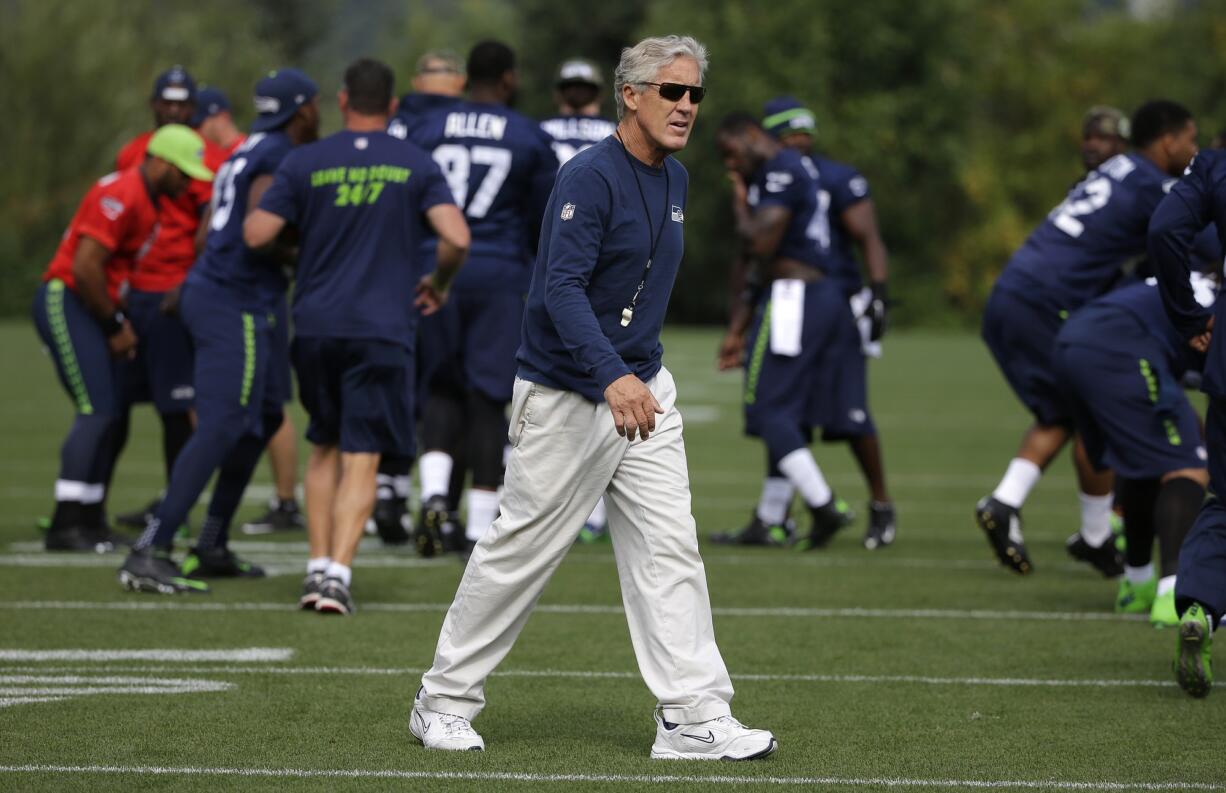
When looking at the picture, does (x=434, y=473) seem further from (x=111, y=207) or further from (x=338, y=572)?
(x=111, y=207)

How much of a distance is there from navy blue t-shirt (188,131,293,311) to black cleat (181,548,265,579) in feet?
4.13

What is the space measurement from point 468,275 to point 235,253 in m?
1.52

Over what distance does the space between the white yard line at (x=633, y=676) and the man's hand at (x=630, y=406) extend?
1.87 m

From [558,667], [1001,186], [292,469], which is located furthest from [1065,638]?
[1001,186]

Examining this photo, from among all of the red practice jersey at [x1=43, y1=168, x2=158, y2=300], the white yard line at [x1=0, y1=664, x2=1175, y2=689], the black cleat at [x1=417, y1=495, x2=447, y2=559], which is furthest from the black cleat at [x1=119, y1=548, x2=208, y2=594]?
the white yard line at [x1=0, y1=664, x2=1175, y2=689]

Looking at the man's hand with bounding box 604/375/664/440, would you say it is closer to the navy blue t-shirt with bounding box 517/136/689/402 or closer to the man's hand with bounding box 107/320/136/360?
the navy blue t-shirt with bounding box 517/136/689/402

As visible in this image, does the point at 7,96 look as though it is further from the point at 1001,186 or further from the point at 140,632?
the point at 140,632

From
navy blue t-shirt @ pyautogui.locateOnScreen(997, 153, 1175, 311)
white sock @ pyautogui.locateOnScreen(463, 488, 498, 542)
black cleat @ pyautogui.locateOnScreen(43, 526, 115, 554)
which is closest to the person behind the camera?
navy blue t-shirt @ pyautogui.locateOnScreen(997, 153, 1175, 311)

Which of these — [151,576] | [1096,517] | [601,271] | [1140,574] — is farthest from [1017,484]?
[601,271]

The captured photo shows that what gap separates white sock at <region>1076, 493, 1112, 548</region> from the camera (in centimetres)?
933

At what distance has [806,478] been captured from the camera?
10422 millimetres

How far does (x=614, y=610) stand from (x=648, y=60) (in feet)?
11.4

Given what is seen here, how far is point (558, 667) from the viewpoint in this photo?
6.93 metres

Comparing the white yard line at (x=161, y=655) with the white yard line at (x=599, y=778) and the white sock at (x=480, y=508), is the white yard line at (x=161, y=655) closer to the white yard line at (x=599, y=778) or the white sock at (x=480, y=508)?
the white yard line at (x=599, y=778)
